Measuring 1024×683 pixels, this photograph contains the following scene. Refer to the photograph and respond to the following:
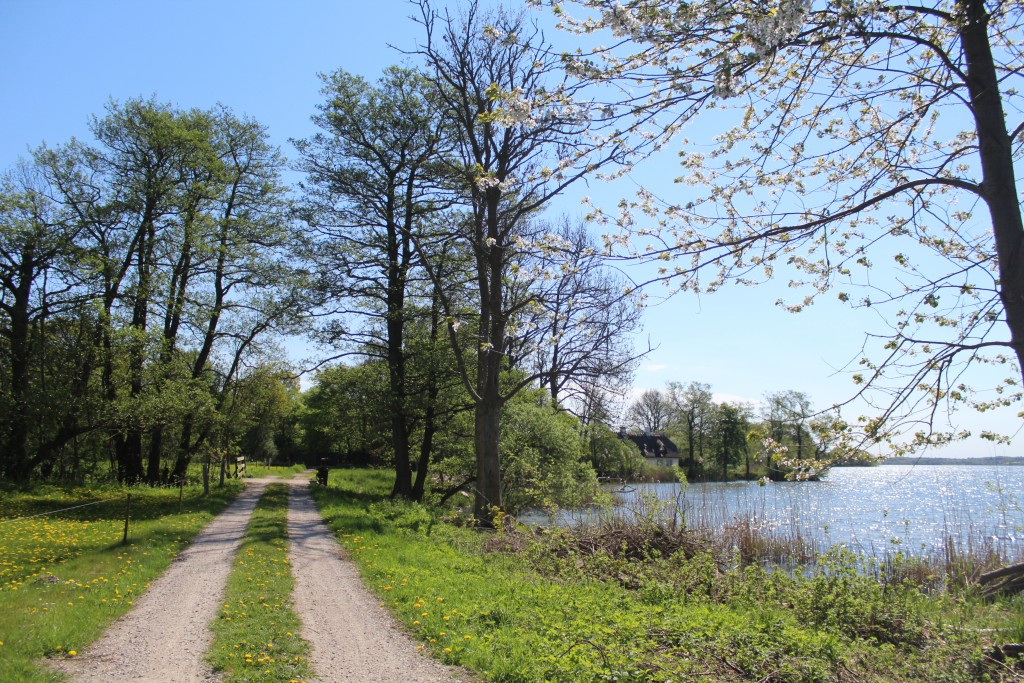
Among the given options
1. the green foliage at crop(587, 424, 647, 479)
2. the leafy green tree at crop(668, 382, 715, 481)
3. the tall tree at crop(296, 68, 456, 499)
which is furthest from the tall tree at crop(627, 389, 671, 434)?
the tall tree at crop(296, 68, 456, 499)

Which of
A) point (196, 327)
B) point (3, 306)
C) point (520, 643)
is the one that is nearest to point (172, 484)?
point (196, 327)

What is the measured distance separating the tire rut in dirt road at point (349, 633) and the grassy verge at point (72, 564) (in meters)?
2.07

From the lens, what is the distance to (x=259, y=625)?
6590 millimetres

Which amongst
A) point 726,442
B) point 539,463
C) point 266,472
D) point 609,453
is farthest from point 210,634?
point 726,442

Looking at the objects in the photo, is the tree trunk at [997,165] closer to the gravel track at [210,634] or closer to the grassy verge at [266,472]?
the gravel track at [210,634]

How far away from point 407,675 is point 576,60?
17.1 feet

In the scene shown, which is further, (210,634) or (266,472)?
(266,472)

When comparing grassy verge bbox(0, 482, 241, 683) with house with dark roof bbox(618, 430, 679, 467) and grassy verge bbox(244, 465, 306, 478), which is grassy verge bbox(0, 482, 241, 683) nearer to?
grassy verge bbox(244, 465, 306, 478)

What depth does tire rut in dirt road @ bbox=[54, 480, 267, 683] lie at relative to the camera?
538 cm

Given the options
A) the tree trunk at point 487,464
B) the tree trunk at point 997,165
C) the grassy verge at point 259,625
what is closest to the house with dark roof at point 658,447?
the tree trunk at point 487,464

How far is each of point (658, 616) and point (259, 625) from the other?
13.7ft

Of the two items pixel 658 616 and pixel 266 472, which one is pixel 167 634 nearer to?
pixel 658 616

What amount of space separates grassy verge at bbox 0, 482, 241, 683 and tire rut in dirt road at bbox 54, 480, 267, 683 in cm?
20

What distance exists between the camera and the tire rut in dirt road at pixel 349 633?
5.43 m
